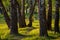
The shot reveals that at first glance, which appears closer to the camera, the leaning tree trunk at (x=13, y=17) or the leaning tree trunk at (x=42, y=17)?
the leaning tree trunk at (x=42, y=17)

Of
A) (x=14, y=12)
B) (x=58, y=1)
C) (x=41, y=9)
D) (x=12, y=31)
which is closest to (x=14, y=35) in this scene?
(x=12, y=31)

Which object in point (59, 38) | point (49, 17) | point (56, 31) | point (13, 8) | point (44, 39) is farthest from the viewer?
point (49, 17)

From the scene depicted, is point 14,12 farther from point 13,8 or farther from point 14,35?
point 14,35

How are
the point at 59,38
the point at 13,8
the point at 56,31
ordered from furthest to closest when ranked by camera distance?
the point at 56,31
the point at 13,8
the point at 59,38

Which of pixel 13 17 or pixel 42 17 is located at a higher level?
pixel 42 17

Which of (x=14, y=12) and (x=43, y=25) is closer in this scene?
(x=43, y=25)

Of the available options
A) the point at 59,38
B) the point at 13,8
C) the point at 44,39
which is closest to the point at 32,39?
the point at 44,39

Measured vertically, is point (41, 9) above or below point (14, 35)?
above

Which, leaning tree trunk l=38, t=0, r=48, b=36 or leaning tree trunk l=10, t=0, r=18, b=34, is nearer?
leaning tree trunk l=38, t=0, r=48, b=36

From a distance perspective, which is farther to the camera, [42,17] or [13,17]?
[13,17]

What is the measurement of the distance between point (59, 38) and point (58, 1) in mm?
3431

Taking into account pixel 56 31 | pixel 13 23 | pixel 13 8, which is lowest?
pixel 56 31

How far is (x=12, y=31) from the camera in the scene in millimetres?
16797

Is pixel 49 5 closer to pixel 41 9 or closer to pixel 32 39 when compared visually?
pixel 41 9
